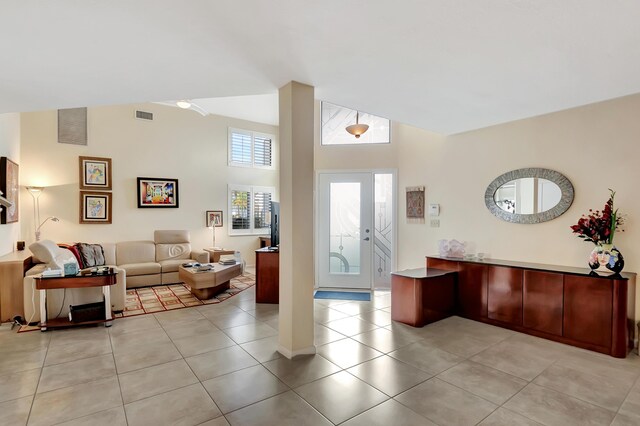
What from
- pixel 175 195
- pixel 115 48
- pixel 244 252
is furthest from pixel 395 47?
pixel 244 252

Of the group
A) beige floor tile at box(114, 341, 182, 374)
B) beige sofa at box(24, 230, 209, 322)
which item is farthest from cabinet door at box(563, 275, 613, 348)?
beige sofa at box(24, 230, 209, 322)

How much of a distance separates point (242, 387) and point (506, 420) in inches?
74.9

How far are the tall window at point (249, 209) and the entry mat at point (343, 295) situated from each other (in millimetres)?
3277

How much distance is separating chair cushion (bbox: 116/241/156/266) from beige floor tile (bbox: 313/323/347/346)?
4.31 meters

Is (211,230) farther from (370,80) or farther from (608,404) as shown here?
(608,404)

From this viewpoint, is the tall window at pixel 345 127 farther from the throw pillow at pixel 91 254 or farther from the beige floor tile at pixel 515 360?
the throw pillow at pixel 91 254

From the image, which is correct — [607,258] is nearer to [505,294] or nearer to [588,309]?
[588,309]

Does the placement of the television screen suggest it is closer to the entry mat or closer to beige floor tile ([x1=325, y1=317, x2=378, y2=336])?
the entry mat

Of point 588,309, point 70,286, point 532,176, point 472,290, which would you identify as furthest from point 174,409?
point 532,176

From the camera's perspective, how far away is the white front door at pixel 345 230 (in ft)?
19.1

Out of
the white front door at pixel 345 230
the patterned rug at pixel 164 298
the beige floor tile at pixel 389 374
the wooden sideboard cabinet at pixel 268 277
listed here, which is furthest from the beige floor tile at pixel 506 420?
the patterned rug at pixel 164 298

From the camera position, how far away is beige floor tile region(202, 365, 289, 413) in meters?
2.34

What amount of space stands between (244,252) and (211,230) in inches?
40.4

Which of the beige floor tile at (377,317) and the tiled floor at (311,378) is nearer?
the tiled floor at (311,378)
